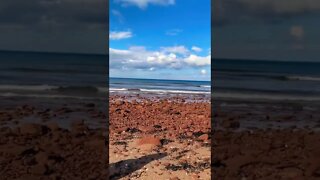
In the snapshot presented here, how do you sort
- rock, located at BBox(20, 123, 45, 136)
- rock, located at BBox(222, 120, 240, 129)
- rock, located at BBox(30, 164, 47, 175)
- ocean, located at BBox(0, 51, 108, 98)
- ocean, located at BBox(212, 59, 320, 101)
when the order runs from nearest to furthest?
rock, located at BBox(30, 164, 47, 175) → rock, located at BBox(20, 123, 45, 136) → rock, located at BBox(222, 120, 240, 129) → ocean, located at BBox(212, 59, 320, 101) → ocean, located at BBox(0, 51, 108, 98)

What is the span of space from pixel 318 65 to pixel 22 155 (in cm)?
2676

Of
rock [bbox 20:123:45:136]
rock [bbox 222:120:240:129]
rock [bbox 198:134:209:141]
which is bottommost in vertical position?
rock [bbox 198:134:209:141]

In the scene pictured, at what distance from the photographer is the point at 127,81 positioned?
78.6 feet

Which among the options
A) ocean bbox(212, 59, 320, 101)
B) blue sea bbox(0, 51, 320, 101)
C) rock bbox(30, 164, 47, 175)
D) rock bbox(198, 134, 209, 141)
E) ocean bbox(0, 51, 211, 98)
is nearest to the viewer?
rock bbox(30, 164, 47, 175)

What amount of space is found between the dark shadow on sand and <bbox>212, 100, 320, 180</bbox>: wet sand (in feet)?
2.48

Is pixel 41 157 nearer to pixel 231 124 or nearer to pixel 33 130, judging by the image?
pixel 33 130

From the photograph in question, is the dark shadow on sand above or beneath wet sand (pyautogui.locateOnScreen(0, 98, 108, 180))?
beneath

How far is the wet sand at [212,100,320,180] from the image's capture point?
457cm

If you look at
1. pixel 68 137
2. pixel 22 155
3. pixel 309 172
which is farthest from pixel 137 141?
pixel 309 172

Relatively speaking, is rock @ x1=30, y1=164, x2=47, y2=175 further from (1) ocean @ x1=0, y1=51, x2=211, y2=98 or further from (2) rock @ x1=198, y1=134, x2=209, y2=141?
(1) ocean @ x1=0, y1=51, x2=211, y2=98

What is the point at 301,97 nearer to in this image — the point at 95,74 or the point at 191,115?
the point at 191,115

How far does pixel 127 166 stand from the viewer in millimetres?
4898

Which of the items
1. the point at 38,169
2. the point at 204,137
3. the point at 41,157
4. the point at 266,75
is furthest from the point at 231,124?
the point at 266,75

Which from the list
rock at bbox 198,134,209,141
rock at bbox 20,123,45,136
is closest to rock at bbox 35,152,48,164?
rock at bbox 20,123,45,136
